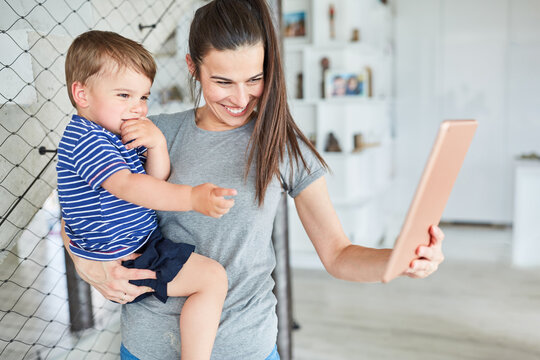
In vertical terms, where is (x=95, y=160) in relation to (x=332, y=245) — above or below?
above

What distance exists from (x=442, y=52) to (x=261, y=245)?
5.59 metres

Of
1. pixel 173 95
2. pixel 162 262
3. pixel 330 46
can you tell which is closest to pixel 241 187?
pixel 162 262

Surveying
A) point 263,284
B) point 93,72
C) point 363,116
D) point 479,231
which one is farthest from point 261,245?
point 479,231

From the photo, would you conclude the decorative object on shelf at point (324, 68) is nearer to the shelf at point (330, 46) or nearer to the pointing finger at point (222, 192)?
the shelf at point (330, 46)

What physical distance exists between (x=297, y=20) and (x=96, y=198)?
13.1 feet

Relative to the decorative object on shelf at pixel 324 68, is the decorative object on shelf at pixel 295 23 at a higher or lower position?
higher

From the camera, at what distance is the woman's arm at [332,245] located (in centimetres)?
111

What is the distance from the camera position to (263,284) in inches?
46.8

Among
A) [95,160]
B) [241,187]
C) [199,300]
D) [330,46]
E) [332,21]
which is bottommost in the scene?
[199,300]

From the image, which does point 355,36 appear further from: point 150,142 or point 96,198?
point 96,198

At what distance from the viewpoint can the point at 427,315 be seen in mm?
3469

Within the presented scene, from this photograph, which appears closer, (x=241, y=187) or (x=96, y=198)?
(x=96, y=198)

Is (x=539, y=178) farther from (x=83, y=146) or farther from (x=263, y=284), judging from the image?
(x=83, y=146)

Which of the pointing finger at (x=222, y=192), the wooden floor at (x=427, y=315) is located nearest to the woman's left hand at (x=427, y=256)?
the pointing finger at (x=222, y=192)
